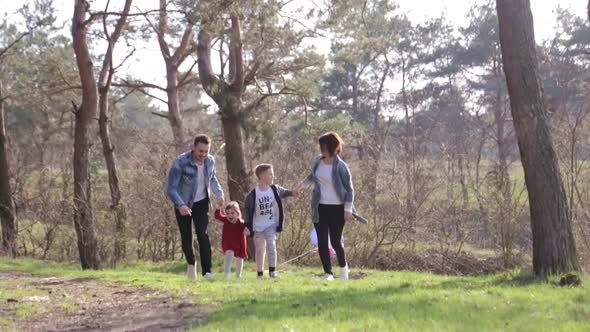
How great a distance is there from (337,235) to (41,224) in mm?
14309

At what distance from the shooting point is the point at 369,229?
17.1 m

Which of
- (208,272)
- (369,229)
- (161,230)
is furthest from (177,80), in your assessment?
(208,272)

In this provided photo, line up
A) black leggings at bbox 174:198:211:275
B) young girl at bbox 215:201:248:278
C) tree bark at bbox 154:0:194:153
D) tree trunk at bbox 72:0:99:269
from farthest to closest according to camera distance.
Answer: tree bark at bbox 154:0:194:153 → tree trunk at bbox 72:0:99:269 → young girl at bbox 215:201:248:278 → black leggings at bbox 174:198:211:275

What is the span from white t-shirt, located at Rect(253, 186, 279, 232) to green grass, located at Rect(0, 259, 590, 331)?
43.1 inches

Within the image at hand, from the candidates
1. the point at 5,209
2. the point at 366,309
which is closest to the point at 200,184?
the point at 366,309

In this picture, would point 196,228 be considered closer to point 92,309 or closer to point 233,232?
point 233,232

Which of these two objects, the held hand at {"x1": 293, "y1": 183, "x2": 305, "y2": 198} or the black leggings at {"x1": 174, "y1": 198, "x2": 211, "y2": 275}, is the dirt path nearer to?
the black leggings at {"x1": 174, "y1": 198, "x2": 211, "y2": 275}

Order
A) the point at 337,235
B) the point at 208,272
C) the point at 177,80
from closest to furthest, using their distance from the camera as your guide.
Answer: the point at 337,235 < the point at 208,272 < the point at 177,80

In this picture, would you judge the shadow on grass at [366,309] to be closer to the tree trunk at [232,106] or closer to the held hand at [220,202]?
the held hand at [220,202]

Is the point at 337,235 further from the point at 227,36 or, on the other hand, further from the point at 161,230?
the point at 161,230

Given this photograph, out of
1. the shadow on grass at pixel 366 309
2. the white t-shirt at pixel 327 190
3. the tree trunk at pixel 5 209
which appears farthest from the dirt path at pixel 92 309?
the tree trunk at pixel 5 209

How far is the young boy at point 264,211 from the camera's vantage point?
9.16 m

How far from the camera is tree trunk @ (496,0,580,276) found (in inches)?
297

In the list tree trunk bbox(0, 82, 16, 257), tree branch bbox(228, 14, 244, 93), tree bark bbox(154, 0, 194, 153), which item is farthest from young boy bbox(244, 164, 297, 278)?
tree bark bbox(154, 0, 194, 153)
